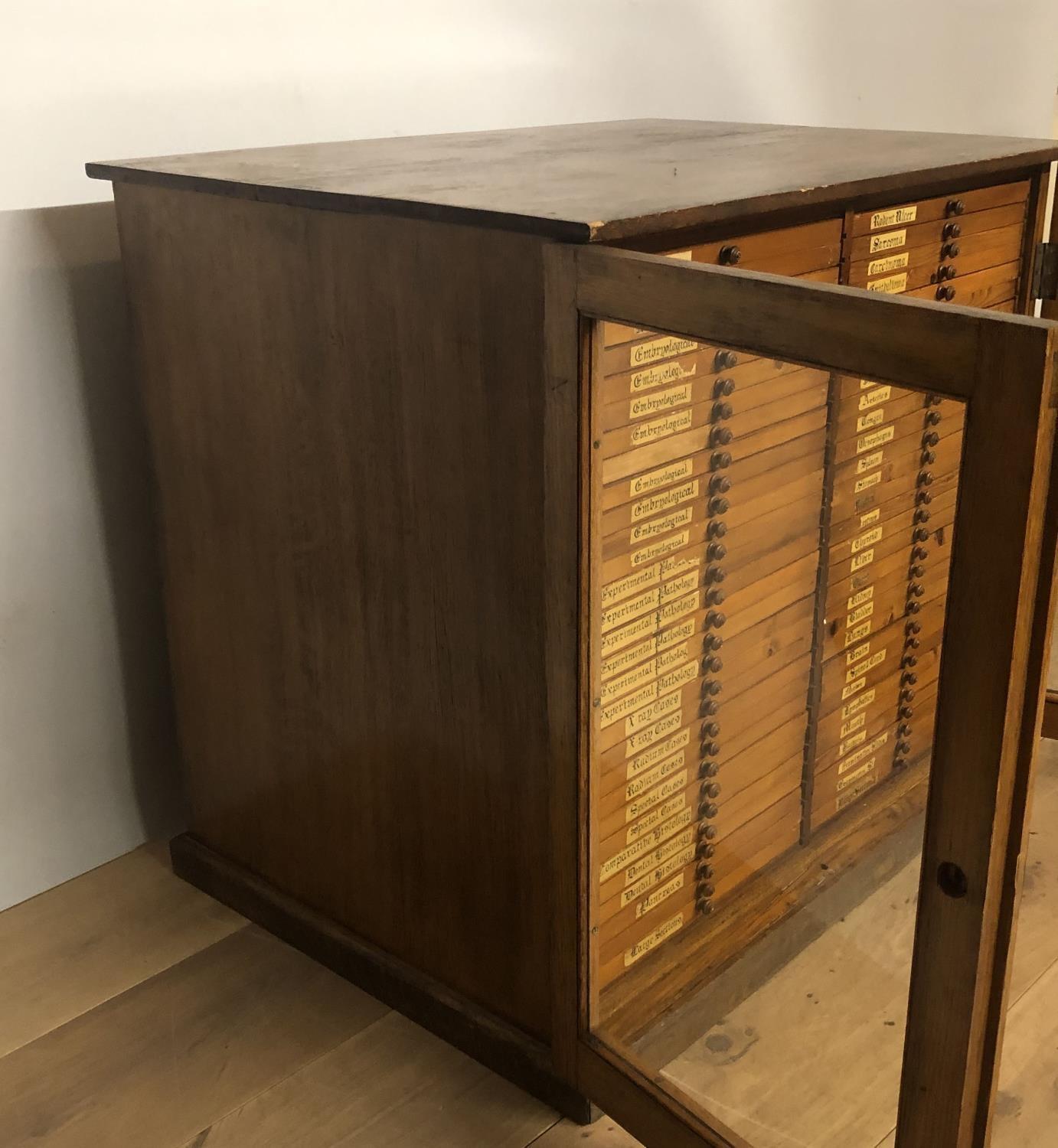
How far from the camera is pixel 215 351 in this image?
1.27 meters

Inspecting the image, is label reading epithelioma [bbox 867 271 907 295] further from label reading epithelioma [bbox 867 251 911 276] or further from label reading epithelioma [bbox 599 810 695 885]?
label reading epithelioma [bbox 599 810 695 885]

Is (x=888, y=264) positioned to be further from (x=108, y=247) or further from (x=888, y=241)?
(x=108, y=247)

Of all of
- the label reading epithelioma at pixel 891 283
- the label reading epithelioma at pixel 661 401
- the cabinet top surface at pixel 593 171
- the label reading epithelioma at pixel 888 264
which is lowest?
the label reading epithelioma at pixel 661 401

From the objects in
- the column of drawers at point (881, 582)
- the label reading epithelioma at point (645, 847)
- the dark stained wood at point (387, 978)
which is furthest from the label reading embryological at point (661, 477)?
the dark stained wood at point (387, 978)

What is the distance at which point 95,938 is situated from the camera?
1465 millimetres

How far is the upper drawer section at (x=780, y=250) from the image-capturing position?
106cm

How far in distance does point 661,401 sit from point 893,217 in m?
0.44

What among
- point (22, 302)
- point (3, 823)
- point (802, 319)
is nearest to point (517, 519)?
point (802, 319)

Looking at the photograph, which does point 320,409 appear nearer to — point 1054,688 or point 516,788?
point 516,788

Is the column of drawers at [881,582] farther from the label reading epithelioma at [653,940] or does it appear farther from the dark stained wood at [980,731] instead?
the label reading epithelioma at [653,940]

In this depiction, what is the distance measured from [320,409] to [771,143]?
1.91ft

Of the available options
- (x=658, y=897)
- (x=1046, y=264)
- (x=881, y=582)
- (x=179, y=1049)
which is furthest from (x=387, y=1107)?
(x=1046, y=264)

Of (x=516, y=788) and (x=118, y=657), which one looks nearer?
(x=516, y=788)

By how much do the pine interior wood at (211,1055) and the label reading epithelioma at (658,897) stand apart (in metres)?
0.22
